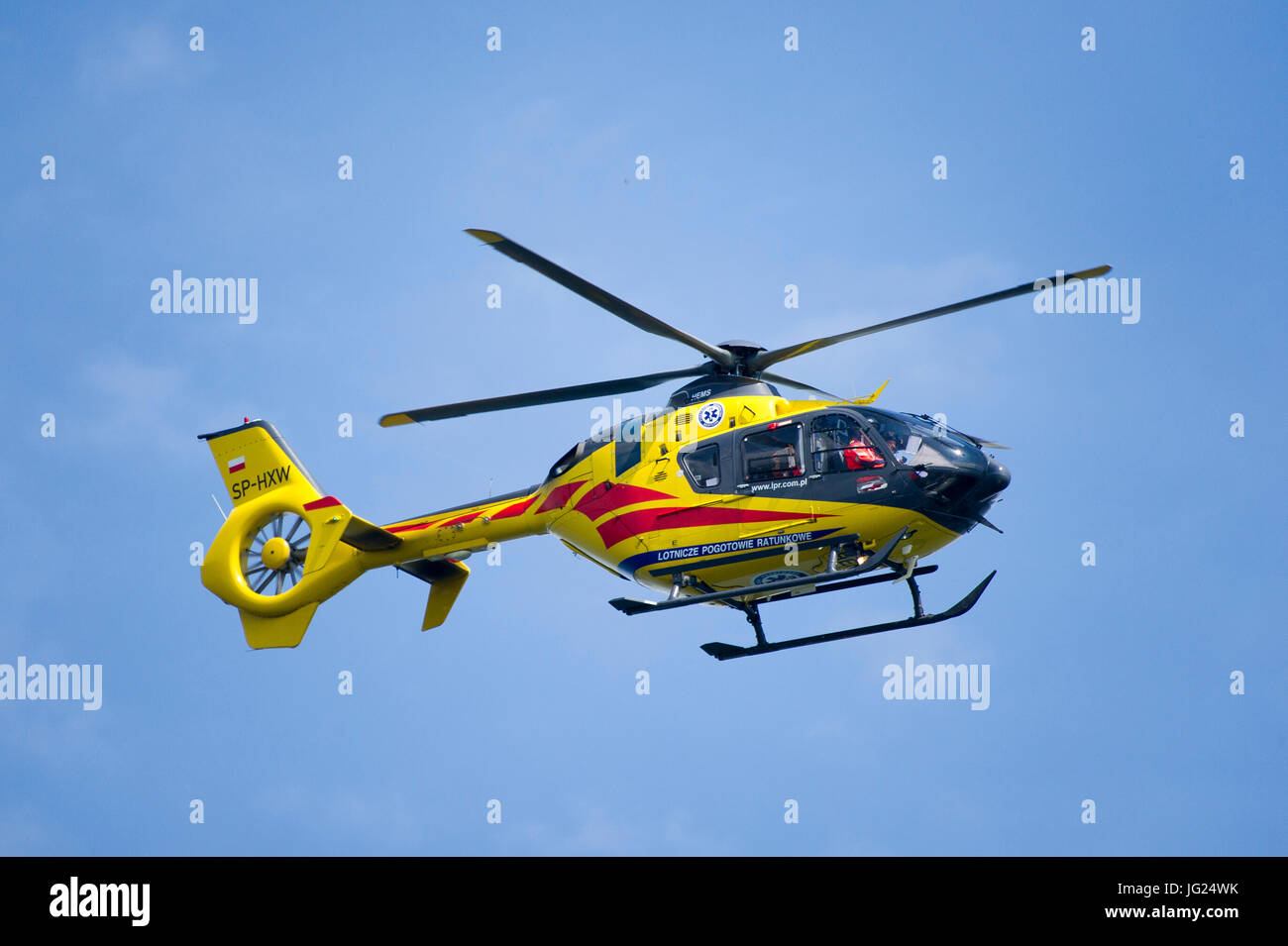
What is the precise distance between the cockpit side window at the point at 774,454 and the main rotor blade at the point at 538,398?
184cm

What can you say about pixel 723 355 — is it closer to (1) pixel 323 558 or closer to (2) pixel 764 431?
(2) pixel 764 431

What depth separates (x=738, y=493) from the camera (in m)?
19.8

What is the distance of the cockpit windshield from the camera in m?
19.0

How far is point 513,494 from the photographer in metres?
22.2

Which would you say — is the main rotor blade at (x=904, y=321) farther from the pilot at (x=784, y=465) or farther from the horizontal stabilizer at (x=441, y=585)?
the horizontal stabilizer at (x=441, y=585)

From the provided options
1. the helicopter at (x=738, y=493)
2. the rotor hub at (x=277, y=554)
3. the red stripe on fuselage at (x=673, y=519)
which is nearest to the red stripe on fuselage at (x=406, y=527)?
the helicopter at (x=738, y=493)

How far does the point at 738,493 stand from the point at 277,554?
8.38 m

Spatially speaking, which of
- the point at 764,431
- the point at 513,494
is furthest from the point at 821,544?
the point at 513,494

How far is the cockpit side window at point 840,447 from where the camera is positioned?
755 inches

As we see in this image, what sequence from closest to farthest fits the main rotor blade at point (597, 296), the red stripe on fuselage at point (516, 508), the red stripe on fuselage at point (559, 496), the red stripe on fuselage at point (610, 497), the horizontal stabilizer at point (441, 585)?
1. the main rotor blade at point (597, 296)
2. the red stripe on fuselage at point (610, 497)
3. the red stripe on fuselage at point (559, 496)
4. the red stripe on fuselage at point (516, 508)
5. the horizontal stabilizer at point (441, 585)

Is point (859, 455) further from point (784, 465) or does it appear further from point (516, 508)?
point (516, 508)

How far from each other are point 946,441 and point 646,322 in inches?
161

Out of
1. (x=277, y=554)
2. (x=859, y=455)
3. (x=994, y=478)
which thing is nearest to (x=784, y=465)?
(x=859, y=455)

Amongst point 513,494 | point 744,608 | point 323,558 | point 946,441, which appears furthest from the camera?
point 323,558
